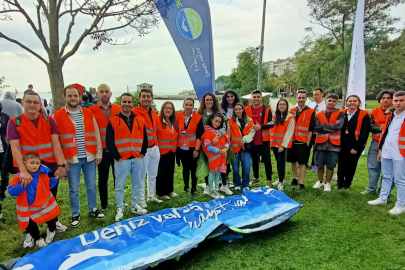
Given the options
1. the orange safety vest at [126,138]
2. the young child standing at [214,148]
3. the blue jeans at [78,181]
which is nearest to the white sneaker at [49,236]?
the blue jeans at [78,181]

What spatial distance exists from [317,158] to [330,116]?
31.5 inches

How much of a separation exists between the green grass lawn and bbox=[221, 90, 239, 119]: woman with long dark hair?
172 cm

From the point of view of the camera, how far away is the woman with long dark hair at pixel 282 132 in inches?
174

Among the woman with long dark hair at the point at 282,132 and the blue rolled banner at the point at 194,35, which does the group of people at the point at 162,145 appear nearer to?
the woman with long dark hair at the point at 282,132

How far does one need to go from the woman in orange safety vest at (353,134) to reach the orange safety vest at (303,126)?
2.27 feet

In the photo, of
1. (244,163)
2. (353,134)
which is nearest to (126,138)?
(244,163)

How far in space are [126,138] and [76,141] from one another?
637 millimetres

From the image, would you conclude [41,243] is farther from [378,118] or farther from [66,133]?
[378,118]

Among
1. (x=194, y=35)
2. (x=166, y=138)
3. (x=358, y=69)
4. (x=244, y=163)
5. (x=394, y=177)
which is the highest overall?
(x=194, y=35)

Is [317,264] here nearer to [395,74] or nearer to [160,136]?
[160,136]

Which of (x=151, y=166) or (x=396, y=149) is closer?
(x=396, y=149)

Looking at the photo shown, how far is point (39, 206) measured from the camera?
2830 mm

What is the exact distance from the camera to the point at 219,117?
4.09 metres

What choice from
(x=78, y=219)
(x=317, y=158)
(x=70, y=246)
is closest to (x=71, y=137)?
(x=78, y=219)
